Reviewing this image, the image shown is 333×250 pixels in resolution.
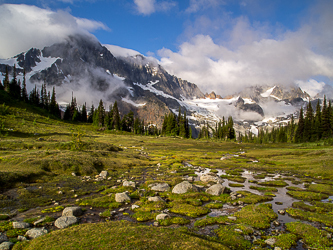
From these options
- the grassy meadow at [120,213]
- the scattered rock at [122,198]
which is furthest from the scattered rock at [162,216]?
the scattered rock at [122,198]

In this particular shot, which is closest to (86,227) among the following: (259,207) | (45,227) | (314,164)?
(45,227)

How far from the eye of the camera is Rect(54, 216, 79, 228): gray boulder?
41.9 ft

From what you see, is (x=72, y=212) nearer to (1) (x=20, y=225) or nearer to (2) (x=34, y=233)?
(1) (x=20, y=225)

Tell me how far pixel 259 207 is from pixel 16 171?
28730 millimetres

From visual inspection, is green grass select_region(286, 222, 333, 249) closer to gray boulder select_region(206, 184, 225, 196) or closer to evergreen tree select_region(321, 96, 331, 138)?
gray boulder select_region(206, 184, 225, 196)

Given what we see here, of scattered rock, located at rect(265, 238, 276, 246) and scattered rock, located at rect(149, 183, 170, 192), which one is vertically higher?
scattered rock, located at rect(265, 238, 276, 246)

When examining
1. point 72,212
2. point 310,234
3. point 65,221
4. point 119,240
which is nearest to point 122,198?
point 72,212

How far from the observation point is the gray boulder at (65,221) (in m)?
12.8

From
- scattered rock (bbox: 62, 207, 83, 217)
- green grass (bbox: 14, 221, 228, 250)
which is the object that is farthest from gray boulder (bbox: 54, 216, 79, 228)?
green grass (bbox: 14, 221, 228, 250)

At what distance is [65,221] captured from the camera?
13164 mm

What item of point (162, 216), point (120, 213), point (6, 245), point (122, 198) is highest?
point (6, 245)

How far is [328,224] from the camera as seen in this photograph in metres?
14.0

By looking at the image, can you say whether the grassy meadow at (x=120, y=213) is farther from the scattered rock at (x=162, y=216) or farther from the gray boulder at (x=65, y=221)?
the scattered rock at (x=162, y=216)

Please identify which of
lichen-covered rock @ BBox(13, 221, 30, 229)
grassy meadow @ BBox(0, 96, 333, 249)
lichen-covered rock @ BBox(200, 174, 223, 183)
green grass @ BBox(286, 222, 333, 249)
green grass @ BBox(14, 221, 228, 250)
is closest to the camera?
green grass @ BBox(14, 221, 228, 250)
